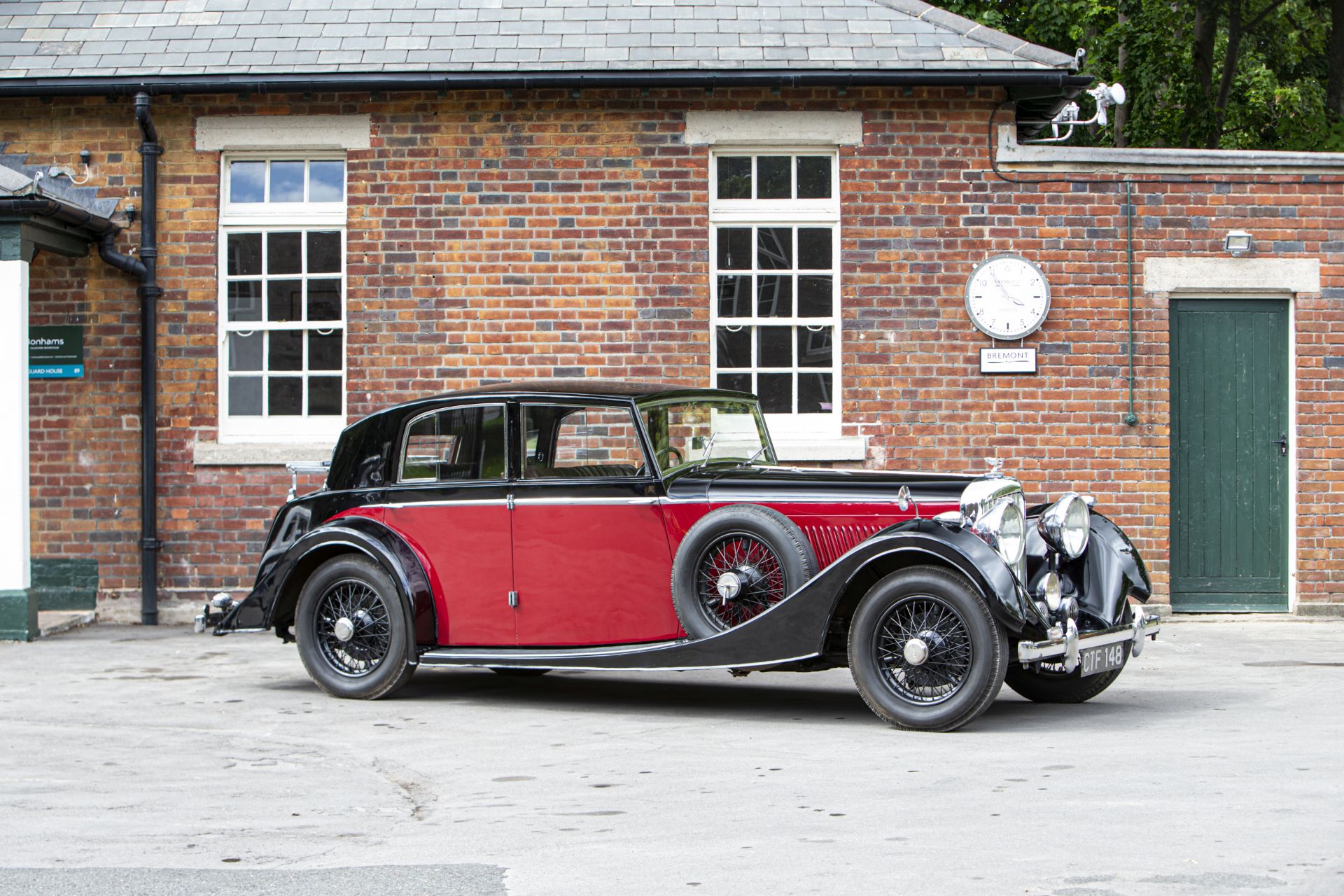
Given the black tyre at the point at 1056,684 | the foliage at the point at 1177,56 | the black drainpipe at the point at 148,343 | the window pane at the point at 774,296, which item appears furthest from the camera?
the foliage at the point at 1177,56

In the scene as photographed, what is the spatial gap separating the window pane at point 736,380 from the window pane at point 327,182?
331 centimetres

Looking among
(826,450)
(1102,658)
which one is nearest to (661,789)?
(1102,658)

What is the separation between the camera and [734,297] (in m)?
11.9

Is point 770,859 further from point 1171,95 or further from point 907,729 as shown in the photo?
point 1171,95

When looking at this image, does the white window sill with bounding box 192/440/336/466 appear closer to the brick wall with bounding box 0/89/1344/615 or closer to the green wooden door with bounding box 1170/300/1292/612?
the brick wall with bounding box 0/89/1344/615

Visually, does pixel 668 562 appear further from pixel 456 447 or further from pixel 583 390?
pixel 456 447

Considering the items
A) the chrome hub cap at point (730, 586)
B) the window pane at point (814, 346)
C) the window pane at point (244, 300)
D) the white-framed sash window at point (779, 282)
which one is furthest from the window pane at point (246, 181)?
the chrome hub cap at point (730, 586)

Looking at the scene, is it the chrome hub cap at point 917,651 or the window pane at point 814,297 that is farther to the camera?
the window pane at point 814,297

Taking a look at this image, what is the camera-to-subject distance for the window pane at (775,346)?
468 inches

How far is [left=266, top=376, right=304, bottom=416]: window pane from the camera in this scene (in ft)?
39.8

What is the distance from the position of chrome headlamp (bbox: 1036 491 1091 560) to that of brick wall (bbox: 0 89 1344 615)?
14.2 ft

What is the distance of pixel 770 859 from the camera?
4609 millimetres

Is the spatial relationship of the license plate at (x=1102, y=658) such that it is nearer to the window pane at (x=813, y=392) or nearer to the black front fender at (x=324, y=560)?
the black front fender at (x=324, y=560)

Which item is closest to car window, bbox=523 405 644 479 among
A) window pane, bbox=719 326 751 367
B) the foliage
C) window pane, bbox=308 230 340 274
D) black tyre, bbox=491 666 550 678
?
black tyre, bbox=491 666 550 678
